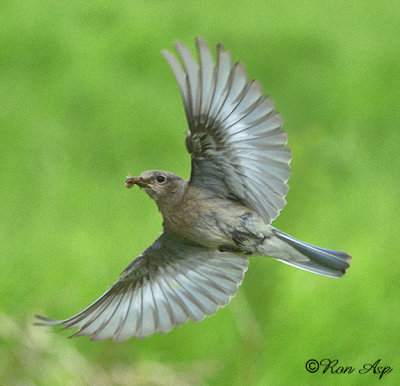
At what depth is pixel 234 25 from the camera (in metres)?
6.73

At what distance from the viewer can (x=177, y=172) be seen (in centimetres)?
491

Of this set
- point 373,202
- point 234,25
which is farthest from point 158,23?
point 373,202

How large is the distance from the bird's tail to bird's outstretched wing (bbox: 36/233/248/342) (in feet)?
0.99

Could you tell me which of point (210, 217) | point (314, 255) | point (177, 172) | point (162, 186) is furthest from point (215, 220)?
point (177, 172)

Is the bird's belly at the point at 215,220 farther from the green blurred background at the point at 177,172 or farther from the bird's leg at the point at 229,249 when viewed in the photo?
the green blurred background at the point at 177,172

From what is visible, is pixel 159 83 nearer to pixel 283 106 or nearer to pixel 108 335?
pixel 283 106

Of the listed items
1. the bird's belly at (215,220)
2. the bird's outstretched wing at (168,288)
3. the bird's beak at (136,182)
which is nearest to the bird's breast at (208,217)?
the bird's belly at (215,220)

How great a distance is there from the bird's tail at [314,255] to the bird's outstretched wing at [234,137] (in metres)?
0.12

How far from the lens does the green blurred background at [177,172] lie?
3.82 meters

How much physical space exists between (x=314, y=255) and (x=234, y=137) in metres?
0.53

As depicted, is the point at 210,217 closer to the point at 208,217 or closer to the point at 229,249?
the point at 208,217

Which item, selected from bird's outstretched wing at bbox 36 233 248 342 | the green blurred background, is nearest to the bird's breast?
bird's outstretched wing at bbox 36 233 248 342

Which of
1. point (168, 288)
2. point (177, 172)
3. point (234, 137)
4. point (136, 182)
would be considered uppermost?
point (234, 137)

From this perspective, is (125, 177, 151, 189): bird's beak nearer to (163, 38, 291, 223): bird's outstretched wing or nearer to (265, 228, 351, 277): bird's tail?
(163, 38, 291, 223): bird's outstretched wing
